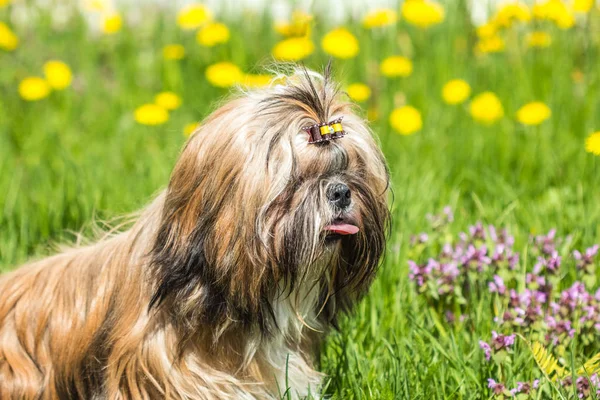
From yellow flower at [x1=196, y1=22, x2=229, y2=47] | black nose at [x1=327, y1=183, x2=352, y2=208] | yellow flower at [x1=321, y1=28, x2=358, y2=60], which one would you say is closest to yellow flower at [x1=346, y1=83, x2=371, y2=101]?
yellow flower at [x1=321, y1=28, x2=358, y2=60]

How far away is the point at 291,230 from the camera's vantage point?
9.52 feet

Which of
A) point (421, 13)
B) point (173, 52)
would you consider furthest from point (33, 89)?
point (421, 13)

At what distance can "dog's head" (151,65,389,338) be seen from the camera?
2.90 meters

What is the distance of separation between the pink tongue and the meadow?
625mm

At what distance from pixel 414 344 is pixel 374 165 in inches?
33.2

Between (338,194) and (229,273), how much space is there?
1.37 feet

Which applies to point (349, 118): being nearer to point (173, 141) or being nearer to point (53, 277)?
point (53, 277)

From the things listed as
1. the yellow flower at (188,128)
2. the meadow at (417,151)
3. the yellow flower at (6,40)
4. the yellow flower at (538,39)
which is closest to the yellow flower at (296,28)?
the meadow at (417,151)

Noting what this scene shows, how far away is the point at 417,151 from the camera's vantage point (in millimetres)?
5402

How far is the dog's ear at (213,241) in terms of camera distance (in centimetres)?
292

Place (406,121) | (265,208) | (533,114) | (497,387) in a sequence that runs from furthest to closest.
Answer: (406,121), (533,114), (497,387), (265,208)

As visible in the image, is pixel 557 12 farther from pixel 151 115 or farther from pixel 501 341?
pixel 501 341

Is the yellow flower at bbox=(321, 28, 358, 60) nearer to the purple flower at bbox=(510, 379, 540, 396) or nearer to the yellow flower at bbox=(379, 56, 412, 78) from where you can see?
the yellow flower at bbox=(379, 56, 412, 78)

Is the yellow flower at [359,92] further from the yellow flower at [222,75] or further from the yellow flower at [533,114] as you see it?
the yellow flower at [533,114]
